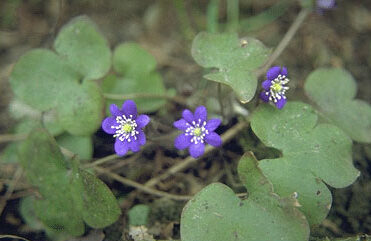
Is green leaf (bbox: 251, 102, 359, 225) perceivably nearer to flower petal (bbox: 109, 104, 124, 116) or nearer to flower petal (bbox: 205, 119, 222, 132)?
flower petal (bbox: 205, 119, 222, 132)

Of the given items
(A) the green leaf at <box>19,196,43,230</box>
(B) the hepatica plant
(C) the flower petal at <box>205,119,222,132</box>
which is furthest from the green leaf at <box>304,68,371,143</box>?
(A) the green leaf at <box>19,196,43,230</box>

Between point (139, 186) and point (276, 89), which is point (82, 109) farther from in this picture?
point (276, 89)

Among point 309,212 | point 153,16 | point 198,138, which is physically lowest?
point 309,212

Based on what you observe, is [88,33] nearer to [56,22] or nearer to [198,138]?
[56,22]

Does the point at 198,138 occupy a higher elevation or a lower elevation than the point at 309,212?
higher

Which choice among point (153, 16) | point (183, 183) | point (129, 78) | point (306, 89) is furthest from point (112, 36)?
point (306, 89)

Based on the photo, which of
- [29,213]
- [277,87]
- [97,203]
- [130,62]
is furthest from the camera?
[130,62]

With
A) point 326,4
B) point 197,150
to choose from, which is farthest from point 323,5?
point 197,150
